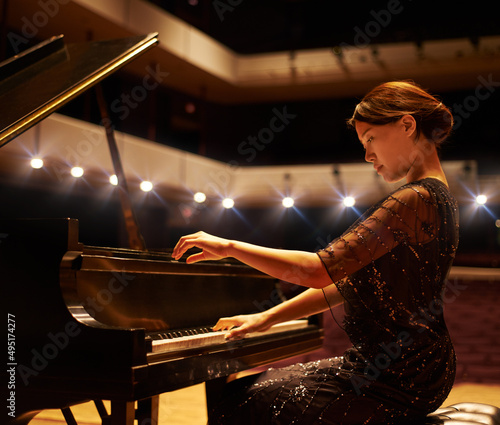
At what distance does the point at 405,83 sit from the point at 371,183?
1201cm

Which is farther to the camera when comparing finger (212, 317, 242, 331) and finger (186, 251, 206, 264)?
finger (212, 317, 242, 331)

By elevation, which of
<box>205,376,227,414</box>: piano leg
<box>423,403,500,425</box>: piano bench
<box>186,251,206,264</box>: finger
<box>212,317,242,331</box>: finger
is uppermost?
<box>186,251,206,264</box>: finger

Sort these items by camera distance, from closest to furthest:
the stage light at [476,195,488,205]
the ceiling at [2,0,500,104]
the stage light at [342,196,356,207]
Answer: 1. the ceiling at [2,0,500,104]
2. the stage light at [476,195,488,205]
3. the stage light at [342,196,356,207]

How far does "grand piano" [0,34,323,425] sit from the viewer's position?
1598 mm

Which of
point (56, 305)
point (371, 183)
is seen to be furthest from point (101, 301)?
point (371, 183)

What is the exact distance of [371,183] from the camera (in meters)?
13.4

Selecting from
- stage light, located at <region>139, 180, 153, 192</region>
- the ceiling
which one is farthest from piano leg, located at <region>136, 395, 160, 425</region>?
the ceiling

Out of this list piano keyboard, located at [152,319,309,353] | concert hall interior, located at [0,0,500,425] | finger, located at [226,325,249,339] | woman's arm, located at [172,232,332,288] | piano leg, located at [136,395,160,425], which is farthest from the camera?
concert hall interior, located at [0,0,500,425]

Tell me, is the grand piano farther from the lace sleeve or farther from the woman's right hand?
the lace sleeve

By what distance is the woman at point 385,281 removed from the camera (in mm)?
1439

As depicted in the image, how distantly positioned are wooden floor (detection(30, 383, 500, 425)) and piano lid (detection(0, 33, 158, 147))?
90.4 inches

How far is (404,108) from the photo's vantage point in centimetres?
154

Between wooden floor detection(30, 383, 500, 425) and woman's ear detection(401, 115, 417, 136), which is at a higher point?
woman's ear detection(401, 115, 417, 136)

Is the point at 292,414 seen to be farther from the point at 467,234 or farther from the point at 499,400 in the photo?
the point at 467,234
